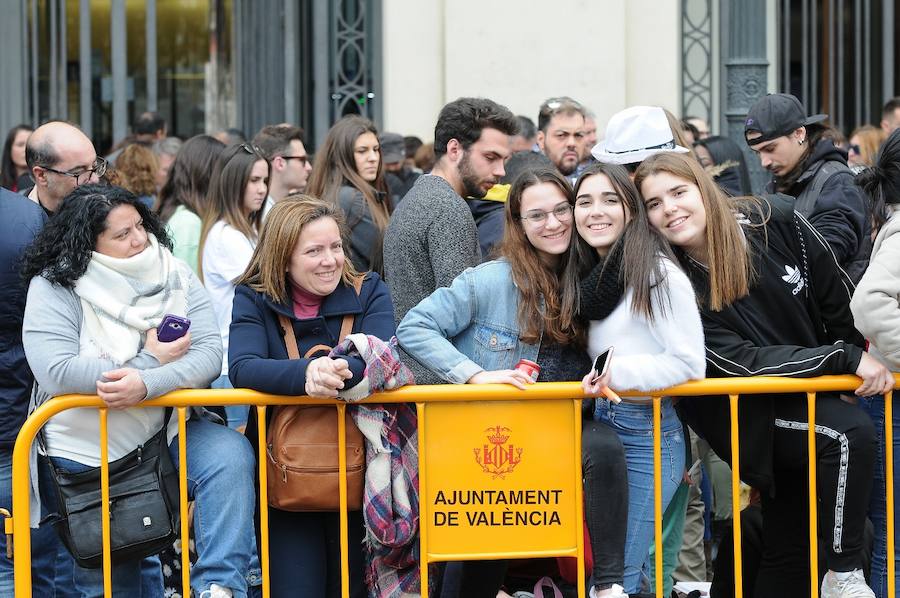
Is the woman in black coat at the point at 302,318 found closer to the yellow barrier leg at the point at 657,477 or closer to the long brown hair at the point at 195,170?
the yellow barrier leg at the point at 657,477

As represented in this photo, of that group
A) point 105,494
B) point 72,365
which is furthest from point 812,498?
point 72,365

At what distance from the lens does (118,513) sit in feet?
14.8

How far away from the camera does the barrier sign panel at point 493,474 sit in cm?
455

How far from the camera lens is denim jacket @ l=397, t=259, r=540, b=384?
4.72m

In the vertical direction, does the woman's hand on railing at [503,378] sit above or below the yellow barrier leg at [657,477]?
above

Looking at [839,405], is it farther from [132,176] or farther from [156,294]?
[132,176]

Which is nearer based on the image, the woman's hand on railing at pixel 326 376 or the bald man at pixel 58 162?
the woman's hand on railing at pixel 326 376

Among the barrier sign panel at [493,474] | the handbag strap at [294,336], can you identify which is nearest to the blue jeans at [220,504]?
the handbag strap at [294,336]

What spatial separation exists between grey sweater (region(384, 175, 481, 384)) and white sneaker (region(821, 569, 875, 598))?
6.28 ft

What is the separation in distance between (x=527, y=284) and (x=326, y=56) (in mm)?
6488

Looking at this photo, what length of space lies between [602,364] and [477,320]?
1.85 feet

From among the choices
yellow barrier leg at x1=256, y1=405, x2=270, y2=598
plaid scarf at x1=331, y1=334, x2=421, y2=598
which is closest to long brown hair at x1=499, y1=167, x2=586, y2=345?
plaid scarf at x1=331, y1=334, x2=421, y2=598

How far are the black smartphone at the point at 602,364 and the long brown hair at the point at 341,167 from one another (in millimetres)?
2427

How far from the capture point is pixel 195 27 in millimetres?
12484
